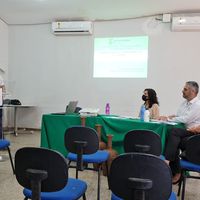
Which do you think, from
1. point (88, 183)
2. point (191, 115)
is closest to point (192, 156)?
point (191, 115)

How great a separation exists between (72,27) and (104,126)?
10.6ft

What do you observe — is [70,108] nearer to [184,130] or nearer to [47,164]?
[184,130]

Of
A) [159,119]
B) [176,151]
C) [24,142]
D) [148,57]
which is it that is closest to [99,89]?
[148,57]

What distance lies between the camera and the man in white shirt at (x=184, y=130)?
114 inches

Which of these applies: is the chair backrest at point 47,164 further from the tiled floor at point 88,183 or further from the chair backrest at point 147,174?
the tiled floor at point 88,183

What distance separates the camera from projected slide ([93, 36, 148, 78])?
18.4ft

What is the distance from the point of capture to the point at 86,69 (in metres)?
6.02

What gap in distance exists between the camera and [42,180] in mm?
1398

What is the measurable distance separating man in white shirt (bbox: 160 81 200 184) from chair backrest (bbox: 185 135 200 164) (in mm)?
631

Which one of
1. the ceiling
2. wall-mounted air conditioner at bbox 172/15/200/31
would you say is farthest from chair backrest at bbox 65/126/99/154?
wall-mounted air conditioner at bbox 172/15/200/31

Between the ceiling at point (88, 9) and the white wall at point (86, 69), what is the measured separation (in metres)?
0.30

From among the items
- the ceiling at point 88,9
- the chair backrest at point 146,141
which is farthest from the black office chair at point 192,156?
the ceiling at point 88,9

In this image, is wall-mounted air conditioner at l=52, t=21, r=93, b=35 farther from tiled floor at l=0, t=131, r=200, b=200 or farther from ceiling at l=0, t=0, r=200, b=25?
tiled floor at l=0, t=131, r=200, b=200

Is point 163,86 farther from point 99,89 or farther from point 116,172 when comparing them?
point 116,172
